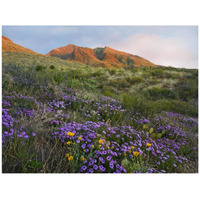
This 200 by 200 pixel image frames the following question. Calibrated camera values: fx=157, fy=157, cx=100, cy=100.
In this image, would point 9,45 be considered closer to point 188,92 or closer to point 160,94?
point 160,94

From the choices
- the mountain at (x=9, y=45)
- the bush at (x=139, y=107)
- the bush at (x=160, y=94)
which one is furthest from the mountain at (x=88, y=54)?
the bush at (x=139, y=107)

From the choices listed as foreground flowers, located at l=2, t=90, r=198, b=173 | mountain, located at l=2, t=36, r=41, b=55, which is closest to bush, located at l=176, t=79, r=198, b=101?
foreground flowers, located at l=2, t=90, r=198, b=173

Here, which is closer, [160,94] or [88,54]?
[160,94]

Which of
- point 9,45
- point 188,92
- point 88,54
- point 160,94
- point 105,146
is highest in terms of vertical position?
point 9,45

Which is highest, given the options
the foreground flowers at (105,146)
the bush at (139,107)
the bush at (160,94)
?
the bush at (160,94)

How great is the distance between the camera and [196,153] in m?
2.97

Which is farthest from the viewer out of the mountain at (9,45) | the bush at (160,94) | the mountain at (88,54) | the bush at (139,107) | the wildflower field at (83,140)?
the bush at (160,94)

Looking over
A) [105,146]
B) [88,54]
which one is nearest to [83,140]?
[105,146]

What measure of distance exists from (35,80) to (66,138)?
127 inches

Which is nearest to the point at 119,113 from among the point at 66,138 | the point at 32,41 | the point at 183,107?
the point at 66,138

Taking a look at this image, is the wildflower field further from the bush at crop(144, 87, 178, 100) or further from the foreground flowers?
the bush at crop(144, 87, 178, 100)

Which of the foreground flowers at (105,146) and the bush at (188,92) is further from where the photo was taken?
the bush at (188,92)

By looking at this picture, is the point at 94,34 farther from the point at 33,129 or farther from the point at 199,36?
the point at 33,129

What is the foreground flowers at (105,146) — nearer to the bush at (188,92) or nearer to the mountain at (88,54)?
the mountain at (88,54)
